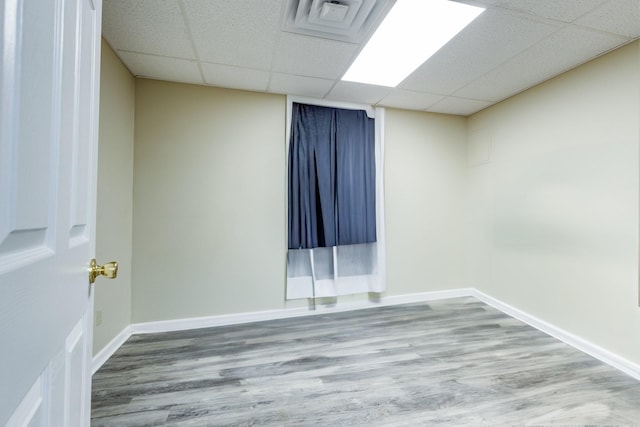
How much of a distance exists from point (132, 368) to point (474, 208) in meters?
3.75

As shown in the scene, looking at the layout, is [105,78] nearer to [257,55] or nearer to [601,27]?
[257,55]

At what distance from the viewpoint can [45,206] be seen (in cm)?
47

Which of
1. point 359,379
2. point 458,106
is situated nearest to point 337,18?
point 458,106

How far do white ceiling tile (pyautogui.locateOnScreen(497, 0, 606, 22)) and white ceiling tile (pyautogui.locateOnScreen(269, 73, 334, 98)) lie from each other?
1.40 meters

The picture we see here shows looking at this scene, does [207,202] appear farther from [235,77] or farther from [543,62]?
[543,62]

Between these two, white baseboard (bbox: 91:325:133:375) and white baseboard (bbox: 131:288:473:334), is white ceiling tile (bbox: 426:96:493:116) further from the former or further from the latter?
white baseboard (bbox: 91:325:133:375)

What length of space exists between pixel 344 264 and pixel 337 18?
2260 millimetres

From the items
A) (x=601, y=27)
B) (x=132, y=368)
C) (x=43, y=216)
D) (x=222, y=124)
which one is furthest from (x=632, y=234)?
(x=132, y=368)

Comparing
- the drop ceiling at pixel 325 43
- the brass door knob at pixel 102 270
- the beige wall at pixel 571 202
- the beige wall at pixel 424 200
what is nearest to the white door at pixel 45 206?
the brass door knob at pixel 102 270

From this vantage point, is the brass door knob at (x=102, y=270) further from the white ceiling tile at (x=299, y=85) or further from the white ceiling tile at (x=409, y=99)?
the white ceiling tile at (x=409, y=99)

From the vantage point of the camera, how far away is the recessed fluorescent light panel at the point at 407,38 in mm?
1617

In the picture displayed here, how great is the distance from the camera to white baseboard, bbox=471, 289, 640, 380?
72.4 inches

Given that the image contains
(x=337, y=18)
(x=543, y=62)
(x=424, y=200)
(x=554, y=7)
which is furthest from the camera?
(x=424, y=200)

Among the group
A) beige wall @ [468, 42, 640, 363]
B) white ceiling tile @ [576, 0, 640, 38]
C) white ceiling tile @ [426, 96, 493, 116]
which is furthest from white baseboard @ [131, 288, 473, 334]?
white ceiling tile @ [576, 0, 640, 38]
